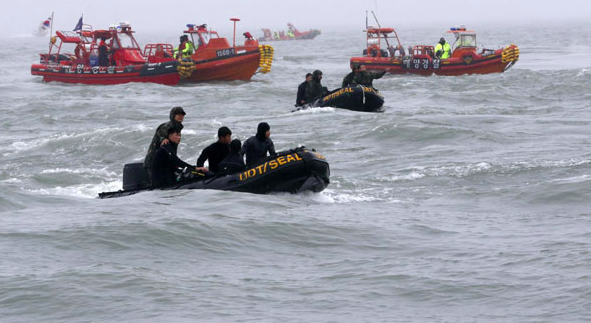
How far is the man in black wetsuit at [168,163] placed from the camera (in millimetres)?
11830

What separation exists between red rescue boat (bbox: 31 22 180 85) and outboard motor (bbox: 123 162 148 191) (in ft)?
71.2

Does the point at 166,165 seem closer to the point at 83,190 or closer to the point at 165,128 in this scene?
the point at 165,128

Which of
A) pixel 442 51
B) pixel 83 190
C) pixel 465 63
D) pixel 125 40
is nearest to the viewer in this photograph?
pixel 83 190

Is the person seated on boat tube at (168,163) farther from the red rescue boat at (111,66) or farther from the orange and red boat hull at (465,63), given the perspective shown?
the orange and red boat hull at (465,63)

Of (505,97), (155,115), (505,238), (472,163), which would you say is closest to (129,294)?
(505,238)

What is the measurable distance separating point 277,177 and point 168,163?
1.47m

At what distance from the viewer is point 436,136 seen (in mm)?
19531

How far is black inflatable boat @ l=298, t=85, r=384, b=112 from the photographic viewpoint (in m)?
23.5

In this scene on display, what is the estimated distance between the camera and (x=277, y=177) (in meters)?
12.1

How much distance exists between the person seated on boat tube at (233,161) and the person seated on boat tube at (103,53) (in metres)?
24.5

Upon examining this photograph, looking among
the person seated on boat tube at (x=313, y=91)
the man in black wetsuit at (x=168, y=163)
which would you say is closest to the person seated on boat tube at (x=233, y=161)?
the man in black wetsuit at (x=168, y=163)

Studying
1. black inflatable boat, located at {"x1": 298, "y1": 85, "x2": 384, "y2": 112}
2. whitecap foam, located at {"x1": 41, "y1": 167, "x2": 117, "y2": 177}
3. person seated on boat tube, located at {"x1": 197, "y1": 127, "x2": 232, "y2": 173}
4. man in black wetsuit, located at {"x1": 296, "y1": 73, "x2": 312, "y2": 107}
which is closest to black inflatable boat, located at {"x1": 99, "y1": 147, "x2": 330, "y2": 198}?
person seated on boat tube, located at {"x1": 197, "y1": 127, "x2": 232, "y2": 173}

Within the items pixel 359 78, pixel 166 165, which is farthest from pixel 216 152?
pixel 359 78

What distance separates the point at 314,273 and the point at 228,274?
808 millimetres
